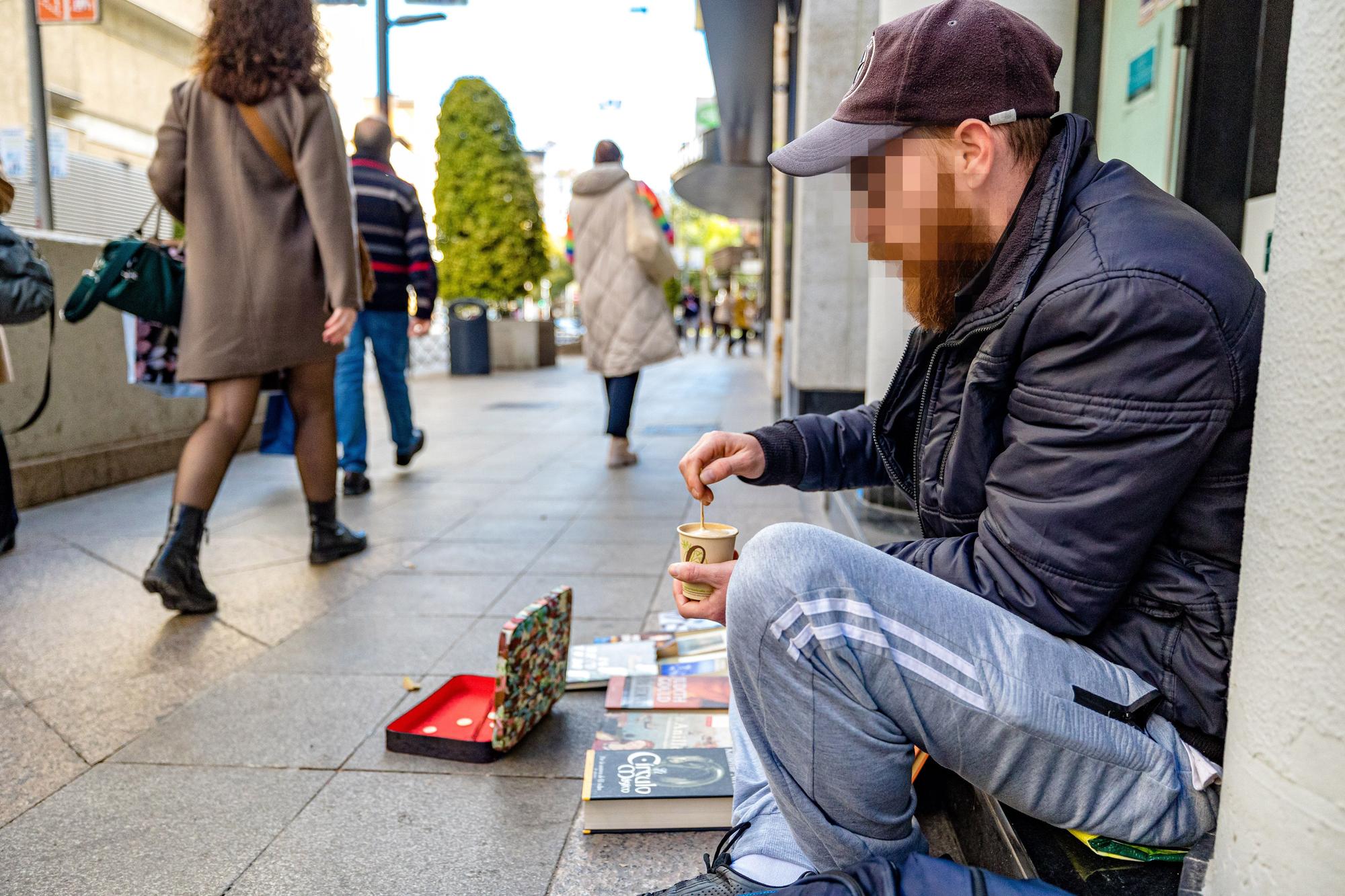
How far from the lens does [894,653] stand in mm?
1284

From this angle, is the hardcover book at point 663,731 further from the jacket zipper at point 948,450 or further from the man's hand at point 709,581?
the jacket zipper at point 948,450

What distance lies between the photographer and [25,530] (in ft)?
14.7

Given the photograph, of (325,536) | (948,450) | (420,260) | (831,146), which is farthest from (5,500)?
(948,450)

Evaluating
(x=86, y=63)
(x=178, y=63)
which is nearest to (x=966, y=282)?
(x=86, y=63)

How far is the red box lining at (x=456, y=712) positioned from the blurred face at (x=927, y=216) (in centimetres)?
141

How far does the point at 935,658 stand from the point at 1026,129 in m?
0.80

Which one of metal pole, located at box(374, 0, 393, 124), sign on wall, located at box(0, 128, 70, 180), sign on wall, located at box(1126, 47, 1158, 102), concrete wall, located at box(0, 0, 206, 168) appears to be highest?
concrete wall, located at box(0, 0, 206, 168)

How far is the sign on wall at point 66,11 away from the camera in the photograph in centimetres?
620

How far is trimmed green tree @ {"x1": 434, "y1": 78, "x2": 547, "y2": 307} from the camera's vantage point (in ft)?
55.7

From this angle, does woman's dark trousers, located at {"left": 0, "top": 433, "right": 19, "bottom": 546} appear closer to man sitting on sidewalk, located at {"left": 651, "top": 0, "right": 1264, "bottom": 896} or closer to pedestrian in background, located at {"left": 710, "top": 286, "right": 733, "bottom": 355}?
man sitting on sidewalk, located at {"left": 651, "top": 0, "right": 1264, "bottom": 896}

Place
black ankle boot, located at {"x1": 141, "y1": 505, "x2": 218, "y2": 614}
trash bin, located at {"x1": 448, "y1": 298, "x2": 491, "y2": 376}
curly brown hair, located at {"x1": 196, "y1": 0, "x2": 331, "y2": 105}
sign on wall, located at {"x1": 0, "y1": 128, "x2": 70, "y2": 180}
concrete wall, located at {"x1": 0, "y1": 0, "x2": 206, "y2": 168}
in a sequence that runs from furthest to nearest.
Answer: trash bin, located at {"x1": 448, "y1": 298, "x2": 491, "y2": 376} → concrete wall, located at {"x1": 0, "y1": 0, "x2": 206, "y2": 168} → sign on wall, located at {"x1": 0, "y1": 128, "x2": 70, "y2": 180} → curly brown hair, located at {"x1": 196, "y1": 0, "x2": 331, "y2": 105} → black ankle boot, located at {"x1": 141, "y1": 505, "x2": 218, "y2": 614}

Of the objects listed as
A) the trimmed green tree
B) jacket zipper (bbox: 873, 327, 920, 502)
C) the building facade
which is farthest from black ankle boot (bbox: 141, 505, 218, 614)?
the trimmed green tree

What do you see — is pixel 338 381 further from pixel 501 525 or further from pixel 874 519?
pixel 874 519

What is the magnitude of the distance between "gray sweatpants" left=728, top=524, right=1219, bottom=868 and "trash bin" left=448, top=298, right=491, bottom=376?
14720mm
